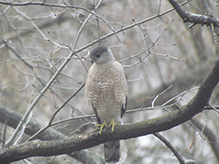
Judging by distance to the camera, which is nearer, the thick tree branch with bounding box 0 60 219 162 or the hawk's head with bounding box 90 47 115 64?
the thick tree branch with bounding box 0 60 219 162

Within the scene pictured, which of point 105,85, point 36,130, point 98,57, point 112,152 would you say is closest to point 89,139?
point 105,85

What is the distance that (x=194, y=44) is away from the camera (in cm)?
799

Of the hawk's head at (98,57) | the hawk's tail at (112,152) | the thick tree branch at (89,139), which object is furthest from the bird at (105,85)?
the thick tree branch at (89,139)

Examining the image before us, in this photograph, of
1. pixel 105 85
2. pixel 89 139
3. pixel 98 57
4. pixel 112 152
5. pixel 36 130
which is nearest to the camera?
pixel 89 139

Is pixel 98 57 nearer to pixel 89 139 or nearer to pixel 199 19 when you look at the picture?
pixel 89 139

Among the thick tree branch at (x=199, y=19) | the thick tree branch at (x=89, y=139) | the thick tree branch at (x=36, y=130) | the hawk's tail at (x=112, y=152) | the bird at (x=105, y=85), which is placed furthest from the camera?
the thick tree branch at (x=36, y=130)

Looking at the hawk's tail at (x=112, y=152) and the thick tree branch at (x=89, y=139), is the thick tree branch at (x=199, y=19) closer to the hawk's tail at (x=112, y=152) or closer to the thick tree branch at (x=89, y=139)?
the thick tree branch at (x=89, y=139)

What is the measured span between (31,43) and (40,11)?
3.77 ft

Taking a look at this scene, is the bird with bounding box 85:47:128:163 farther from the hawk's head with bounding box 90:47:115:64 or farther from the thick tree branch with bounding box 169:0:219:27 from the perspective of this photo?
the thick tree branch with bounding box 169:0:219:27

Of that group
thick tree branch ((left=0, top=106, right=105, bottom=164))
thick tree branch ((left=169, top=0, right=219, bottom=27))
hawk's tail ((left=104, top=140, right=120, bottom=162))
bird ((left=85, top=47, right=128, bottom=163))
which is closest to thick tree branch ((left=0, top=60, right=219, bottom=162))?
bird ((left=85, top=47, right=128, bottom=163))

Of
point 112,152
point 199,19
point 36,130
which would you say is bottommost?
point 112,152

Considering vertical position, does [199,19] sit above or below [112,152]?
above

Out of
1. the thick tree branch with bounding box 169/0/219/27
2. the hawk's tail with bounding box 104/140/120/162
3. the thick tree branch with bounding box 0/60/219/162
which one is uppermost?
the thick tree branch with bounding box 169/0/219/27

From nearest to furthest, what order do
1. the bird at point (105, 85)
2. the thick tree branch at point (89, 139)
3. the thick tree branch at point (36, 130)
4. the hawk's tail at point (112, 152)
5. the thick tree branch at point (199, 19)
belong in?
1. the thick tree branch at point (199, 19)
2. the thick tree branch at point (89, 139)
3. the bird at point (105, 85)
4. the hawk's tail at point (112, 152)
5. the thick tree branch at point (36, 130)
